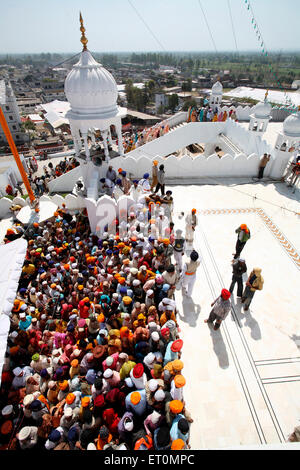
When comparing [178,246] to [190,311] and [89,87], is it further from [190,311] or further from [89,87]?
[89,87]

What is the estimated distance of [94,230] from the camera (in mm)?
10164

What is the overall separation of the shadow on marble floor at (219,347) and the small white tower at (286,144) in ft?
32.7

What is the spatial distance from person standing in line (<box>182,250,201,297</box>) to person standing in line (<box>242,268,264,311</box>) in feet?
4.37

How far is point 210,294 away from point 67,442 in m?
4.74

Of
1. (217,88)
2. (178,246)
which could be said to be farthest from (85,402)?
(217,88)

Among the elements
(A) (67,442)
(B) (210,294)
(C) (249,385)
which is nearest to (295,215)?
(B) (210,294)

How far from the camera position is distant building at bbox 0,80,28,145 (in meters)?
50.1

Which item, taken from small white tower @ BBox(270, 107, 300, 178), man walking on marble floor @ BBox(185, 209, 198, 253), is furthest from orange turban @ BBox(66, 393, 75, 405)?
small white tower @ BBox(270, 107, 300, 178)

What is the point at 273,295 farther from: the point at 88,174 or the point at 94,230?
the point at 88,174

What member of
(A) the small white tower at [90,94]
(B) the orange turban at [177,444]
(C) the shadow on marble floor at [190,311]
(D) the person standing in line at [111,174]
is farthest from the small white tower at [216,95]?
(B) the orange turban at [177,444]

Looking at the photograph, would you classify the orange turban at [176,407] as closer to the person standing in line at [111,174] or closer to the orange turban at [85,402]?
the orange turban at [85,402]

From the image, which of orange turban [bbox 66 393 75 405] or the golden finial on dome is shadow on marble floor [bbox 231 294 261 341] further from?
the golden finial on dome

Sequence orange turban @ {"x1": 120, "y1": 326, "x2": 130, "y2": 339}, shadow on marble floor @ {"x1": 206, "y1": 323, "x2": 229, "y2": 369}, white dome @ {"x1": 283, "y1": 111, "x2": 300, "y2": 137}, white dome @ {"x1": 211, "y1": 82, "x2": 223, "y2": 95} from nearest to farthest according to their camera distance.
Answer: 1. orange turban @ {"x1": 120, "y1": 326, "x2": 130, "y2": 339}
2. shadow on marble floor @ {"x1": 206, "y1": 323, "x2": 229, "y2": 369}
3. white dome @ {"x1": 283, "y1": 111, "x2": 300, "y2": 137}
4. white dome @ {"x1": 211, "y1": 82, "x2": 223, "y2": 95}

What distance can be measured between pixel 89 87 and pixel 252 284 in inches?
376
